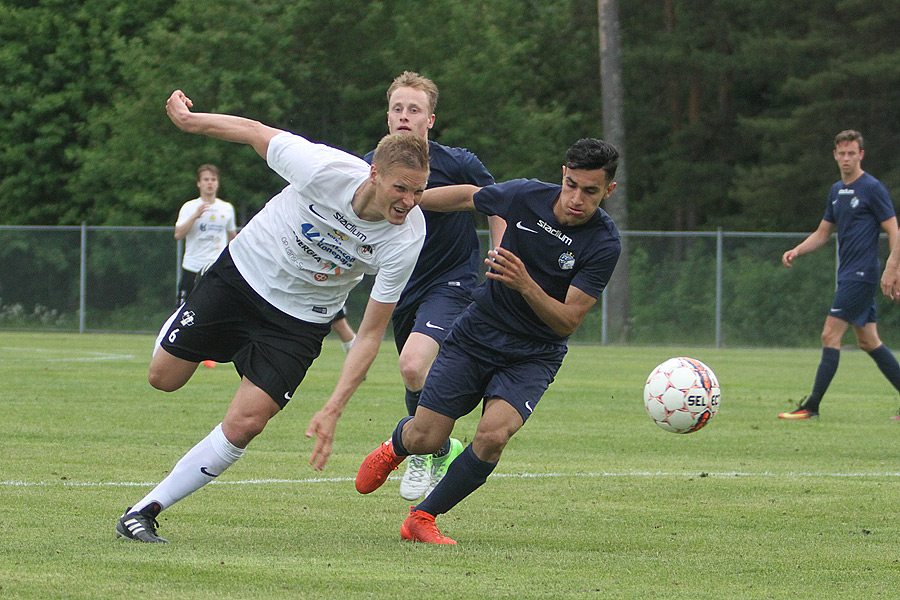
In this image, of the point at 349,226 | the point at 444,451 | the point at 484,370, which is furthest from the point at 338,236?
the point at 444,451

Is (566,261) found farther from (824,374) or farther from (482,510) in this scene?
Answer: (824,374)

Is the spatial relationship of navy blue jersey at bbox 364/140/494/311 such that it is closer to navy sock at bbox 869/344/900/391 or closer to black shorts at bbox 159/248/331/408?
black shorts at bbox 159/248/331/408

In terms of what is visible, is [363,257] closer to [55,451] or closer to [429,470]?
[429,470]

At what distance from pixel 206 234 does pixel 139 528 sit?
10726mm

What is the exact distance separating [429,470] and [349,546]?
4.36 ft

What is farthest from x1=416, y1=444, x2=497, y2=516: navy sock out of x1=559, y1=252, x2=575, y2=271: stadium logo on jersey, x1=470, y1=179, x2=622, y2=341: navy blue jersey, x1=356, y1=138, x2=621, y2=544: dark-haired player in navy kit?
x1=559, y1=252, x2=575, y2=271: stadium logo on jersey

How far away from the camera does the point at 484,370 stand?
5.55 m

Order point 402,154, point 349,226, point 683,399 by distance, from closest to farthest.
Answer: point 402,154 < point 349,226 < point 683,399

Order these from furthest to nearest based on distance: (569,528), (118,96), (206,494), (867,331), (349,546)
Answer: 1. (118,96)
2. (867,331)
3. (206,494)
4. (569,528)
5. (349,546)

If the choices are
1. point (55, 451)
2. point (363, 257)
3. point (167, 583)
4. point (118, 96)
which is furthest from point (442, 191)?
point (118, 96)

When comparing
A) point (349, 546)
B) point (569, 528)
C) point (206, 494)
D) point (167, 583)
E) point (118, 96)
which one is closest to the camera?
point (167, 583)

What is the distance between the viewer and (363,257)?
5391 mm

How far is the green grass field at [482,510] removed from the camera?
453 centimetres

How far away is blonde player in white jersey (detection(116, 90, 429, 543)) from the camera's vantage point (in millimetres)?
5168
